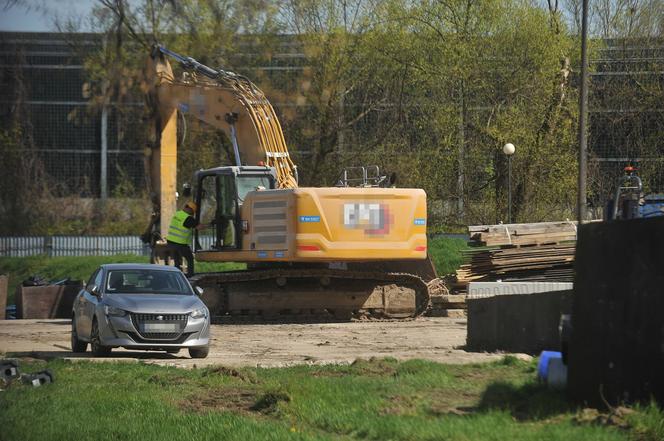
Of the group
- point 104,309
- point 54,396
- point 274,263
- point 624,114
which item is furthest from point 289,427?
point 624,114

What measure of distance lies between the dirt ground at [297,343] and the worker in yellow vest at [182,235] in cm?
217

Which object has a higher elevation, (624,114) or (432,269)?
(624,114)

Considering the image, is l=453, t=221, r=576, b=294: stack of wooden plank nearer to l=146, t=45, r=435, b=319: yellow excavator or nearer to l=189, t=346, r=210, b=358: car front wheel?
l=146, t=45, r=435, b=319: yellow excavator

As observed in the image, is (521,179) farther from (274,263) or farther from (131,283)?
(131,283)

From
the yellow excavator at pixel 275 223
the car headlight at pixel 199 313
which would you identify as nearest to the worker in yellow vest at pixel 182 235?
the yellow excavator at pixel 275 223

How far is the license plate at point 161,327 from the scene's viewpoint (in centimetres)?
1811

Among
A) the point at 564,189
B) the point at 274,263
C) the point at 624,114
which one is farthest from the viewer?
the point at 624,114

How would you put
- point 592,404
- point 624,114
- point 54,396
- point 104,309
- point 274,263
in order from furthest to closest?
1. point 624,114
2. point 274,263
3. point 104,309
4. point 54,396
5. point 592,404

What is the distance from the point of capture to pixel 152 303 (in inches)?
723

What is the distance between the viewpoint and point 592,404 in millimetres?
9859

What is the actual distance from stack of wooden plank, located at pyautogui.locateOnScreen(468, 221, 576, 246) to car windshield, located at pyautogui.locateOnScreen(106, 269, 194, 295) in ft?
28.3

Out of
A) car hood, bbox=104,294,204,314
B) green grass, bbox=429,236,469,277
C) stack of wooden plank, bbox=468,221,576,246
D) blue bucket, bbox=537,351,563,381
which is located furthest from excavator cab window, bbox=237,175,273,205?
blue bucket, bbox=537,351,563,381

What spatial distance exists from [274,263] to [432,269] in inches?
147

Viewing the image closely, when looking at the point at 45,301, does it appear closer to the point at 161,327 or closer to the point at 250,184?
the point at 250,184
